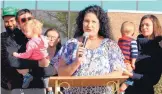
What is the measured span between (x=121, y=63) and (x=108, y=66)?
18cm

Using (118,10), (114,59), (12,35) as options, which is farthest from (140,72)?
(118,10)

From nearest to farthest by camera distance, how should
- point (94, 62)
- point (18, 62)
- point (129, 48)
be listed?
point (94, 62) < point (18, 62) < point (129, 48)

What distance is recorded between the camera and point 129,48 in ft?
19.8

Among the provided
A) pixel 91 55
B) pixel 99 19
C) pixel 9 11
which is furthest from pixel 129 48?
pixel 9 11

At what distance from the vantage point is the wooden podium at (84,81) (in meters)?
4.28

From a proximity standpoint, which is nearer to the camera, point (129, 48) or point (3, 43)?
point (3, 43)

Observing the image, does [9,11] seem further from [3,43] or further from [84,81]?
[84,81]

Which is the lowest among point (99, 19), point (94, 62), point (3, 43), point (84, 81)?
point (84, 81)

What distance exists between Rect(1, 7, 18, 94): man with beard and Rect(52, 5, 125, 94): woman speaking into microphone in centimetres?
79

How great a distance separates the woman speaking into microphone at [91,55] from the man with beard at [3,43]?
0.79 metres

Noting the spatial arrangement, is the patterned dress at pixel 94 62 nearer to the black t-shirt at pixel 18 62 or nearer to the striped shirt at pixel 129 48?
the black t-shirt at pixel 18 62

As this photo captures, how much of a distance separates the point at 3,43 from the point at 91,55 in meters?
1.18

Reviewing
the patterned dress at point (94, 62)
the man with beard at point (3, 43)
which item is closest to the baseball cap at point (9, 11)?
the man with beard at point (3, 43)

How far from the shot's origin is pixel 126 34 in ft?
20.9
